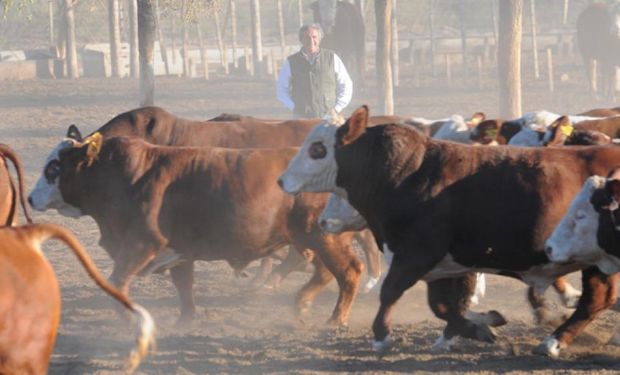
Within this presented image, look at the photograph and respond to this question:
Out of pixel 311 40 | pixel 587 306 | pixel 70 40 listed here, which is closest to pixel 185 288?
pixel 587 306

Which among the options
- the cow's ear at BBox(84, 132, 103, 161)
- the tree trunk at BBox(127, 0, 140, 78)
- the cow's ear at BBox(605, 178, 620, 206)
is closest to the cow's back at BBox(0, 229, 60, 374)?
the cow's ear at BBox(605, 178, 620, 206)

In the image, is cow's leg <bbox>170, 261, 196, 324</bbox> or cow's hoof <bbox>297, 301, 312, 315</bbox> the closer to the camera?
cow's leg <bbox>170, 261, 196, 324</bbox>

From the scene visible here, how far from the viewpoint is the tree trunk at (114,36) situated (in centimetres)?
3000

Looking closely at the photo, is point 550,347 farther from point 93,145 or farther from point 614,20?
point 614,20

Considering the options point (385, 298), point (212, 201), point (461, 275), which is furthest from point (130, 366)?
point (212, 201)

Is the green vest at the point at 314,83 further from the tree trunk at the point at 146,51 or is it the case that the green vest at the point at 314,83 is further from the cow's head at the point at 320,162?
the cow's head at the point at 320,162

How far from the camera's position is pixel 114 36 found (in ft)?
101

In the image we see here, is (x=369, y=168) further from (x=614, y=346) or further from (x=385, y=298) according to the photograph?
(x=614, y=346)

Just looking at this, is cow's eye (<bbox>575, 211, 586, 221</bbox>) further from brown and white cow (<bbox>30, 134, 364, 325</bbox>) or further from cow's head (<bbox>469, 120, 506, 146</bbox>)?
brown and white cow (<bbox>30, 134, 364, 325</bbox>)

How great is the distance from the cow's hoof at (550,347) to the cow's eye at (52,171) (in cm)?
368

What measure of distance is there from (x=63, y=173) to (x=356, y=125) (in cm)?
244

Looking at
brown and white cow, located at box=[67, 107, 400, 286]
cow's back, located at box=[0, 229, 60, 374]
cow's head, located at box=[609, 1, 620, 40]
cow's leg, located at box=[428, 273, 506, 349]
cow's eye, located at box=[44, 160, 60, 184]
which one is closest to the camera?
cow's back, located at box=[0, 229, 60, 374]

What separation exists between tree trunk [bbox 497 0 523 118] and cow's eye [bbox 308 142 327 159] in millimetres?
8222

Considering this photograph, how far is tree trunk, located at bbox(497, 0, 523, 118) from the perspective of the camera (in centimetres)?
1597
